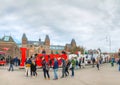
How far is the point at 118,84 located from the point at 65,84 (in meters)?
3.24

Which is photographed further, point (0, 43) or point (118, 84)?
point (0, 43)

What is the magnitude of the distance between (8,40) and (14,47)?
9339 millimetres

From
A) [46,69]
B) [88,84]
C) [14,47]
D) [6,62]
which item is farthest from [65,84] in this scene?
[14,47]

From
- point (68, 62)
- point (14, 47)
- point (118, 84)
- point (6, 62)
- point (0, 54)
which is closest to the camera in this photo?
point (118, 84)

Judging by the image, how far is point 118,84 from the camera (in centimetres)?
1678

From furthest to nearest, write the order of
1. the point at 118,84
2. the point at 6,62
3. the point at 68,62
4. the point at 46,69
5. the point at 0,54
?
1. the point at 6,62
2. the point at 0,54
3. the point at 68,62
4. the point at 46,69
5. the point at 118,84

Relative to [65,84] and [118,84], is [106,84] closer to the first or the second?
[118,84]

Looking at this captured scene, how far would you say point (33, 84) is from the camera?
17.1 metres

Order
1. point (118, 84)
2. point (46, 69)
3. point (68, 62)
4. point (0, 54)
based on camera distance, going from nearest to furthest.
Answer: point (118, 84), point (46, 69), point (68, 62), point (0, 54)

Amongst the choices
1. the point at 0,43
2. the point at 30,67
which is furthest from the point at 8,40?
the point at 30,67

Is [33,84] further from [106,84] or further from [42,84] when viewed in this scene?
[106,84]

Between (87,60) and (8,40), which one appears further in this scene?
(8,40)

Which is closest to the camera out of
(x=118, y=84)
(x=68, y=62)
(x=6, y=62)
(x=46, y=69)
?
(x=118, y=84)

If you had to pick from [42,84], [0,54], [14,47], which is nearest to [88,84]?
[42,84]
